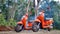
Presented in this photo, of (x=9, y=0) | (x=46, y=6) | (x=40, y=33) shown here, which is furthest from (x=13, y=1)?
(x=40, y=33)

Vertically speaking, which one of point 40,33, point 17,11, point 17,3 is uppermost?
point 17,3

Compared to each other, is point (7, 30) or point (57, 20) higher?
point (57, 20)

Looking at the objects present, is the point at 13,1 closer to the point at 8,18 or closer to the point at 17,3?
the point at 17,3

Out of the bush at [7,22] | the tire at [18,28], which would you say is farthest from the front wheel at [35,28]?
the bush at [7,22]

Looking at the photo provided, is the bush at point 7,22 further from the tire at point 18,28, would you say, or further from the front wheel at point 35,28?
the front wheel at point 35,28

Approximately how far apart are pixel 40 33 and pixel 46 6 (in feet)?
1.73

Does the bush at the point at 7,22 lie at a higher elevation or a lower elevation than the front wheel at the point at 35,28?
higher

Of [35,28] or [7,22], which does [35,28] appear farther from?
[7,22]


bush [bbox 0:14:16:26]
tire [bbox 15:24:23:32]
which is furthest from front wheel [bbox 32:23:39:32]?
bush [bbox 0:14:16:26]

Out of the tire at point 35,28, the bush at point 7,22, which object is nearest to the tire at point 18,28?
the bush at point 7,22

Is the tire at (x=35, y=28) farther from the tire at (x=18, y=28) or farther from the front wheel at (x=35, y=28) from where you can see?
the tire at (x=18, y=28)

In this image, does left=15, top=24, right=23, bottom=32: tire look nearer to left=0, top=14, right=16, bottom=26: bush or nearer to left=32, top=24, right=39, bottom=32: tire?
Result: left=0, top=14, right=16, bottom=26: bush

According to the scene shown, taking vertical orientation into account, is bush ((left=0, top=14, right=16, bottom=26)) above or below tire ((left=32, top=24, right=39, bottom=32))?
above

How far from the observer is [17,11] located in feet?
8.14
